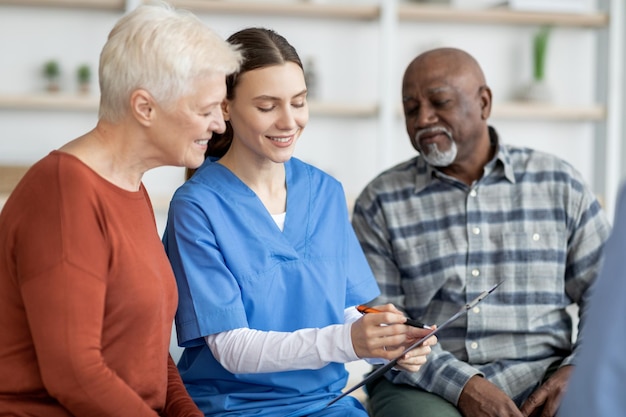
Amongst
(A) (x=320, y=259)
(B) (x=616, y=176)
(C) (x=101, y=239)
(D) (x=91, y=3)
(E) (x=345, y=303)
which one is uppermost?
(D) (x=91, y=3)

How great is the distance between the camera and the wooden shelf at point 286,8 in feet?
13.5

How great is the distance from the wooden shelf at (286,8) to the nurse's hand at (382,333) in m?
2.76

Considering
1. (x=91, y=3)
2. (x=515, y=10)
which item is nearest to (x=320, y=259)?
(x=91, y=3)

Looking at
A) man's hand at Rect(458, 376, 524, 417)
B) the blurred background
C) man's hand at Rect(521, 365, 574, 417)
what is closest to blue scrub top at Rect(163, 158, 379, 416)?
man's hand at Rect(458, 376, 524, 417)

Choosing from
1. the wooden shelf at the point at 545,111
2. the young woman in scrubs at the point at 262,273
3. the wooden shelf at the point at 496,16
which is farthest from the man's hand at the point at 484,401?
the wooden shelf at the point at 496,16

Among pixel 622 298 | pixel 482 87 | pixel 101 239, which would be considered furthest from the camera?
pixel 482 87

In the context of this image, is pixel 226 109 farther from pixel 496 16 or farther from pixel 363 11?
pixel 496 16

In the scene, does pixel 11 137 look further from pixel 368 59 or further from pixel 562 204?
pixel 562 204

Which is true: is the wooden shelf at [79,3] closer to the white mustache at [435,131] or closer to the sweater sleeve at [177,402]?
the white mustache at [435,131]

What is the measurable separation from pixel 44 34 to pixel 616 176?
2.91 metres

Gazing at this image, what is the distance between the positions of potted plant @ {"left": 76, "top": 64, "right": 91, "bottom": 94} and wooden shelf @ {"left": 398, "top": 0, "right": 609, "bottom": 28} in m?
1.50

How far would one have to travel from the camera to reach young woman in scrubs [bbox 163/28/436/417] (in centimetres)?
168

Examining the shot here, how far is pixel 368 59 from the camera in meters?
4.47

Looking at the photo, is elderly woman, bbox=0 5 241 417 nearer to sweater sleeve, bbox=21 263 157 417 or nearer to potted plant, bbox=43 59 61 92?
sweater sleeve, bbox=21 263 157 417
